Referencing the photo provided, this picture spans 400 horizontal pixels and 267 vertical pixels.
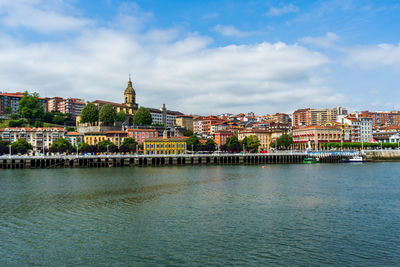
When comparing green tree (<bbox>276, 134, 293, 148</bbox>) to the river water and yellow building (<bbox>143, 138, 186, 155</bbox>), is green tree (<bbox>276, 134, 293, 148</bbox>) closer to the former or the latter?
yellow building (<bbox>143, 138, 186, 155</bbox>)

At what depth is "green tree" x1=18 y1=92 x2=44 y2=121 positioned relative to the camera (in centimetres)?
11831

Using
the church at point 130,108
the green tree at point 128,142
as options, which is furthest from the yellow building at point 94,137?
the green tree at point 128,142

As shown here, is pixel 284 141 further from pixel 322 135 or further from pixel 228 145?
pixel 228 145

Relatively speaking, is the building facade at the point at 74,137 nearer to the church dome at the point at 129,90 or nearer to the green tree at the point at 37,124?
the green tree at the point at 37,124

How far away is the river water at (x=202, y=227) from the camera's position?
49.9 feet

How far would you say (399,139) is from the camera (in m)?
115

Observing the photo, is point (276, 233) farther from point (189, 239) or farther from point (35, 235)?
point (35, 235)

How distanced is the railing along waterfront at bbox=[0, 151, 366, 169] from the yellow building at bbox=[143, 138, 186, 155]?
16.6 m

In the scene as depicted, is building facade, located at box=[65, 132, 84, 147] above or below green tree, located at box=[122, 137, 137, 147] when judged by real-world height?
above

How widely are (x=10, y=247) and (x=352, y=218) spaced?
18.3 m

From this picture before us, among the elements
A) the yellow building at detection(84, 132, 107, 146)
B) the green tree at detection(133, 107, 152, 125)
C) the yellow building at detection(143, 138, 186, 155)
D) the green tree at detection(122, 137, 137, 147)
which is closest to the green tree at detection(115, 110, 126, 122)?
the green tree at detection(133, 107, 152, 125)

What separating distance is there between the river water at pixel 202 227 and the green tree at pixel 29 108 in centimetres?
9490

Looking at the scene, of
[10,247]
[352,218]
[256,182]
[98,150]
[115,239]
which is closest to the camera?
[10,247]

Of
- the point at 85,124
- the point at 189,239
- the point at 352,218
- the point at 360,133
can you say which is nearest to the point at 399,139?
the point at 360,133
